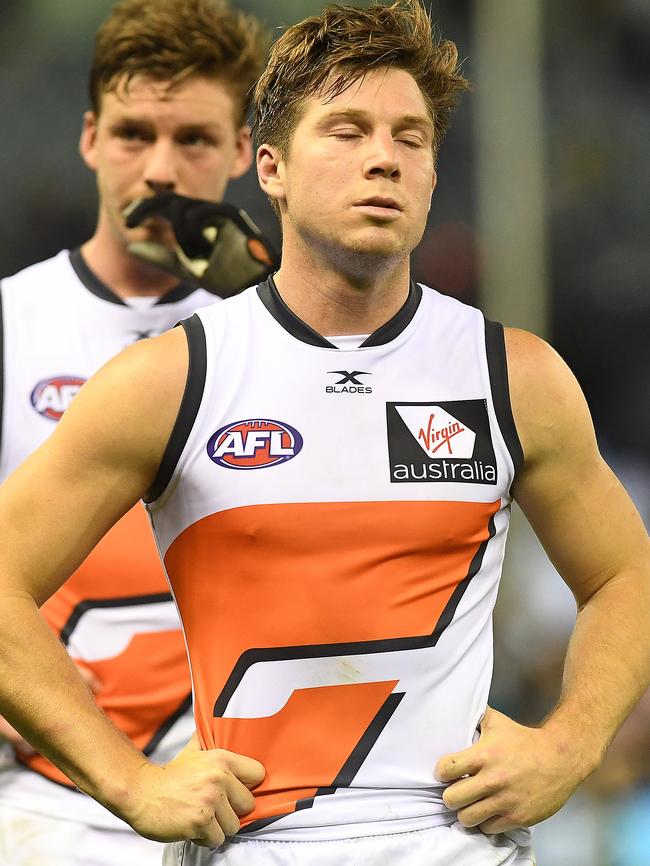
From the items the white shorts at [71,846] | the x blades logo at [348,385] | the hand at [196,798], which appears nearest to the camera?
the hand at [196,798]

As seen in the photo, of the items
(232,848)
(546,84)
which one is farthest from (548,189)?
(232,848)

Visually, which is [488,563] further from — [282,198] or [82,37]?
[82,37]

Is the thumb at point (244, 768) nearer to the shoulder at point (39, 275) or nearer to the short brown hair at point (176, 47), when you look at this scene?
the shoulder at point (39, 275)

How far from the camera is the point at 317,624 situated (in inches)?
96.9

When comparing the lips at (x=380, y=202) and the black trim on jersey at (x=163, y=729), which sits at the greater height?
the lips at (x=380, y=202)

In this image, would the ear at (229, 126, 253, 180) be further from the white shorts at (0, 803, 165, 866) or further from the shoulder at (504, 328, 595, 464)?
the white shorts at (0, 803, 165, 866)

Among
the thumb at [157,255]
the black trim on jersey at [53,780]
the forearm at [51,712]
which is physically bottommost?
the black trim on jersey at [53,780]

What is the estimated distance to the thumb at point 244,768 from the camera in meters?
2.43

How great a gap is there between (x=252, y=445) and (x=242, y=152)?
198 centimetres

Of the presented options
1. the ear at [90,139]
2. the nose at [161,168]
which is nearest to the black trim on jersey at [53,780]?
the nose at [161,168]

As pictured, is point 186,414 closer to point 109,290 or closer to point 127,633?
point 127,633

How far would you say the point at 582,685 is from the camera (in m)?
2.59

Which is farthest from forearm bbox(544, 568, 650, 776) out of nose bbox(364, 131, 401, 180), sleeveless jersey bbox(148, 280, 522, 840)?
→ nose bbox(364, 131, 401, 180)

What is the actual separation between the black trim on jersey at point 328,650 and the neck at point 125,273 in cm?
182
